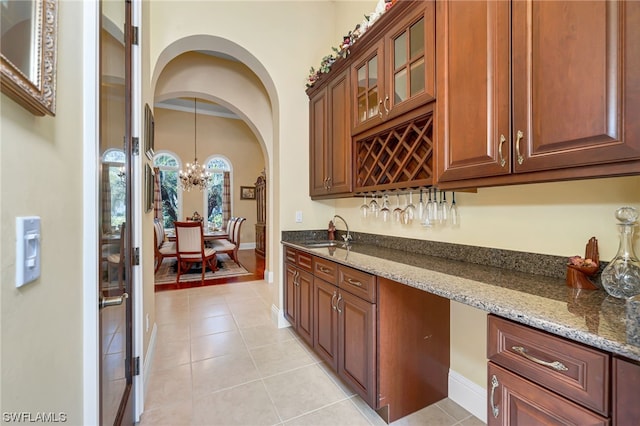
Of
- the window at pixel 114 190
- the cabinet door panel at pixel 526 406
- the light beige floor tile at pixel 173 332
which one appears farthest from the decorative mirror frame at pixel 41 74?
the light beige floor tile at pixel 173 332

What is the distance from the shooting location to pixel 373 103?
82.1 inches

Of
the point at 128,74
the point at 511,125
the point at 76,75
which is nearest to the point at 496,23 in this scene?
the point at 511,125

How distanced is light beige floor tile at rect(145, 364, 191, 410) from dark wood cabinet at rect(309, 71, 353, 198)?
1930 mm

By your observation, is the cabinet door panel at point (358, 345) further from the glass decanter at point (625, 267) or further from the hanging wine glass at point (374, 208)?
the glass decanter at point (625, 267)

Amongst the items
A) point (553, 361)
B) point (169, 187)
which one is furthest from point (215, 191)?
point (553, 361)

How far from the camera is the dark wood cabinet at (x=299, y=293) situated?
7.70 ft

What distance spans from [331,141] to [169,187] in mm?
6761

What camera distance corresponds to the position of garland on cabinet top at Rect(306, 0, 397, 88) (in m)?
1.94

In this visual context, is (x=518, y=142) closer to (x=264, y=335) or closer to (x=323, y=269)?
(x=323, y=269)

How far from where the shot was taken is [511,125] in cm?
118

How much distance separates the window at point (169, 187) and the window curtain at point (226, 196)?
1.22 meters

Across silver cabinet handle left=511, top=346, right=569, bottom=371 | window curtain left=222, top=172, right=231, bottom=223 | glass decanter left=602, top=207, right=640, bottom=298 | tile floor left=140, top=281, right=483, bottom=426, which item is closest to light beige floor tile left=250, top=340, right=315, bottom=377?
tile floor left=140, top=281, right=483, bottom=426

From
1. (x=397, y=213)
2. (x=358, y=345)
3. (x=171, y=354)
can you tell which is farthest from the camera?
(x=171, y=354)

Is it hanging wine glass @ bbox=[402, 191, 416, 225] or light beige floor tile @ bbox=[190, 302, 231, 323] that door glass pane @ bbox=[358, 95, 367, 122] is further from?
light beige floor tile @ bbox=[190, 302, 231, 323]
